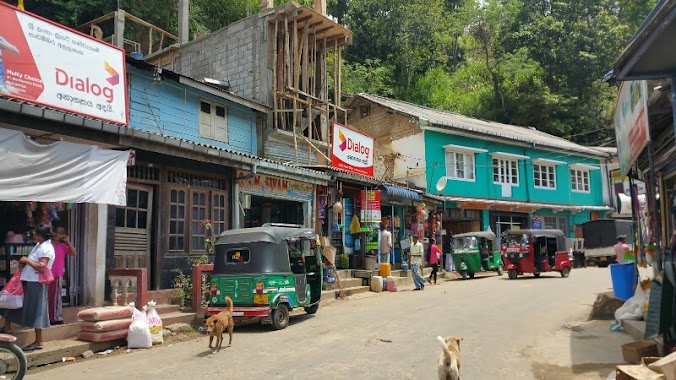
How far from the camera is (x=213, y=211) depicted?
13258mm

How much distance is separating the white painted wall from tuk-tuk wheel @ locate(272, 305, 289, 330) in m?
16.4

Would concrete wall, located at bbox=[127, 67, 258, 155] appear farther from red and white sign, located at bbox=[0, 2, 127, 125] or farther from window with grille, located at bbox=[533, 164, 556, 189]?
window with grille, located at bbox=[533, 164, 556, 189]

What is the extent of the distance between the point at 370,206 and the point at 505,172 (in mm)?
14296

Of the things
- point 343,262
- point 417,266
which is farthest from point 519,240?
point 343,262

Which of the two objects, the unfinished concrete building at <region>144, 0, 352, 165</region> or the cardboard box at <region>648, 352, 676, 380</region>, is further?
the unfinished concrete building at <region>144, 0, 352, 165</region>

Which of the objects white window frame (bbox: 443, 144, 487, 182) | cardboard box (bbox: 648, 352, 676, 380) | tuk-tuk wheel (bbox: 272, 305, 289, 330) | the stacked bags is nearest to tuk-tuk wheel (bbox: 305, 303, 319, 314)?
tuk-tuk wheel (bbox: 272, 305, 289, 330)

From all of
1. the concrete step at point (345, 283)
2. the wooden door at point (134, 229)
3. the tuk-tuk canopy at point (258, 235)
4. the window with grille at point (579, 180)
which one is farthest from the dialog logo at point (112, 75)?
the window with grille at point (579, 180)

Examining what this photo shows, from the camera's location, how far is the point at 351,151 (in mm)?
18312

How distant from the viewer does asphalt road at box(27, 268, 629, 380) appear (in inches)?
277

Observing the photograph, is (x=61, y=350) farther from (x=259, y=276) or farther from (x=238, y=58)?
(x=238, y=58)

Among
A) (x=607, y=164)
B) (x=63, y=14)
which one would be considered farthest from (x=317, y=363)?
(x=607, y=164)

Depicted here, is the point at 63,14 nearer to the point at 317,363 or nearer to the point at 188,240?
the point at 188,240

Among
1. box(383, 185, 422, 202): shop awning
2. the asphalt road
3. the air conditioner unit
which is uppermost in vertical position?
box(383, 185, 422, 202): shop awning

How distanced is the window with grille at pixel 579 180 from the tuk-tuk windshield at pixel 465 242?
1578cm
